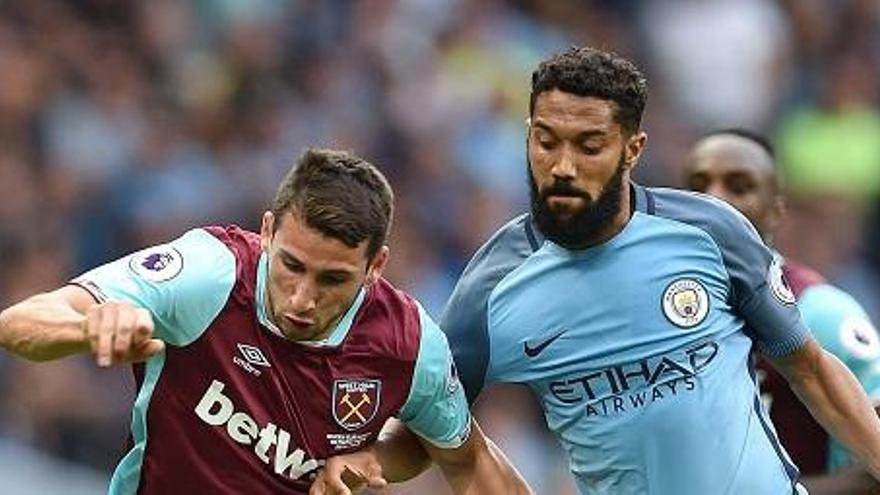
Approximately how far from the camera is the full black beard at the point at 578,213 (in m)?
6.66

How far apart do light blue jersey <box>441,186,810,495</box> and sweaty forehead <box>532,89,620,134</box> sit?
381 millimetres

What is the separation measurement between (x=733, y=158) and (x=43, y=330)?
3.22 metres

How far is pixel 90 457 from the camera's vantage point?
10.9m

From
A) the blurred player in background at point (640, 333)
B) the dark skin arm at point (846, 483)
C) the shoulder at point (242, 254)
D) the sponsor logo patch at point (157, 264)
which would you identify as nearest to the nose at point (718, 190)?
the dark skin arm at point (846, 483)

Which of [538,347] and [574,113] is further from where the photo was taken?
[538,347]

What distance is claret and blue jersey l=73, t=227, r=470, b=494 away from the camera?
21.5 ft

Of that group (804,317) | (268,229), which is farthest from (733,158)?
(268,229)

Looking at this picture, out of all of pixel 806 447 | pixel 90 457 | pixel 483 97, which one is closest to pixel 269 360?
pixel 806 447

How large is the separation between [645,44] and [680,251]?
7.40 m

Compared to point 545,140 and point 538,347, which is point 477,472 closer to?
point 538,347

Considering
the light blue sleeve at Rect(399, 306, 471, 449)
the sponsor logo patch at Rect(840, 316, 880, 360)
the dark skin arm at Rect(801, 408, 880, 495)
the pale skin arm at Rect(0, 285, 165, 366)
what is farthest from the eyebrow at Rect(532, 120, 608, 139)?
the sponsor logo patch at Rect(840, 316, 880, 360)

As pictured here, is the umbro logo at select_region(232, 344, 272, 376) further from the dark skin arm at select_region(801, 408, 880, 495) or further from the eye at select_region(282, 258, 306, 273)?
the dark skin arm at select_region(801, 408, 880, 495)

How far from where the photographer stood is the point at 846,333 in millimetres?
7879

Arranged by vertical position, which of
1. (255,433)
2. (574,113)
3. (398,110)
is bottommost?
(398,110)
